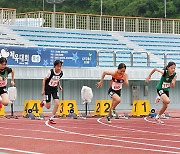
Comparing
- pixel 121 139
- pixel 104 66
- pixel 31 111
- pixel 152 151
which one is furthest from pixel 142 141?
pixel 104 66

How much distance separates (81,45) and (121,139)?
2704 cm

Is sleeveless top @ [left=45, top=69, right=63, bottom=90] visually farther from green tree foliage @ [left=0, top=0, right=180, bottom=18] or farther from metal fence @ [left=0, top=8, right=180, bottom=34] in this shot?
green tree foliage @ [left=0, top=0, right=180, bottom=18]

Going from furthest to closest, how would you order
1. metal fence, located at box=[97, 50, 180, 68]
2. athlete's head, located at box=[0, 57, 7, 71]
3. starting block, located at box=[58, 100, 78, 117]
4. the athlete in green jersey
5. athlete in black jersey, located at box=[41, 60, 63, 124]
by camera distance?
metal fence, located at box=[97, 50, 180, 68] < starting block, located at box=[58, 100, 78, 117] < the athlete in green jersey < athlete in black jersey, located at box=[41, 60, 63, 124] < athlete's head, located at box=[0, 57, 7, 71]

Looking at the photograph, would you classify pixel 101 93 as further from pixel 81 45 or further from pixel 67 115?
pixel 67 115

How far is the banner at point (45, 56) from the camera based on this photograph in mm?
31609

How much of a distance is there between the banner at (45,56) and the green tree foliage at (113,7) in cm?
3602

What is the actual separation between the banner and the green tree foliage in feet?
118

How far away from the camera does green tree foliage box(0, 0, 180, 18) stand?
2734 inches

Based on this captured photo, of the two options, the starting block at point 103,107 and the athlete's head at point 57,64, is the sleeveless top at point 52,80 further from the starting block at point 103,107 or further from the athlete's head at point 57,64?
the starting block at point 103,107

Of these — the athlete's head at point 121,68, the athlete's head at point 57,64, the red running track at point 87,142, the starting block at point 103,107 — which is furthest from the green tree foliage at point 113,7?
the red running track at point 87,142

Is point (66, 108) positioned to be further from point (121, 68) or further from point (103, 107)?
point (121, 68)

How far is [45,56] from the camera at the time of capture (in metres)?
32.6

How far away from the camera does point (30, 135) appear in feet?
47.3

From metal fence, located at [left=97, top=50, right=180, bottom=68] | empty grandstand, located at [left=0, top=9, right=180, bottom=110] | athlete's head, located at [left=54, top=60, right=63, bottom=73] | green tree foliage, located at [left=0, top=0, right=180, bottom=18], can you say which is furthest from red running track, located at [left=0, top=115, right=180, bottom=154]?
green tree foliage, located at [left=0, top=0, right=180, bottom=18]
